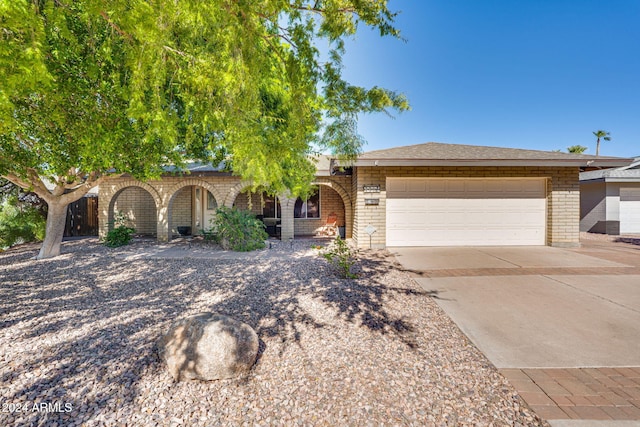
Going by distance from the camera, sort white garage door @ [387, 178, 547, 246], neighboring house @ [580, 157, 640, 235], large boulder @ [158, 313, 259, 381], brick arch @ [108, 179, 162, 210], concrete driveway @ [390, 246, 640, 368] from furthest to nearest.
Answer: neighboring house @ [580, 157, 640, 235]
brick arch @ [108, 179, 162, 210]
white garage door @ [387, 178, 547, 246]
concrete driveway @ [390, 246, 640, 368]
large boulder @ [158, 313, 259, 381]

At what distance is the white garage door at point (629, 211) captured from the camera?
12250 millimetres

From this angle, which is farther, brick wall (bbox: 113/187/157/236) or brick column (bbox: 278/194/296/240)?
brick wall (bbox: 113/187/157/236)

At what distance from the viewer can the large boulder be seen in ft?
7.82

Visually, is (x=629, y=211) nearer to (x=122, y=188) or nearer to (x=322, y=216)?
(x=322, y=216)

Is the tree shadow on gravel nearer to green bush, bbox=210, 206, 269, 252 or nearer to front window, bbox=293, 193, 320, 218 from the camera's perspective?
green bush, bbox=210, 206, 269, 252

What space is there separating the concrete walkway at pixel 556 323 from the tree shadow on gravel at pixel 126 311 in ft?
2.98

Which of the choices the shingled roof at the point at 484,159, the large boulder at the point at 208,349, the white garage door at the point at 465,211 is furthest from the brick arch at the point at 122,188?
the large boulder at the point at 208,349

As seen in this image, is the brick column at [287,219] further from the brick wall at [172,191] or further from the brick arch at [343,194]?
the brick arch at [343,194]

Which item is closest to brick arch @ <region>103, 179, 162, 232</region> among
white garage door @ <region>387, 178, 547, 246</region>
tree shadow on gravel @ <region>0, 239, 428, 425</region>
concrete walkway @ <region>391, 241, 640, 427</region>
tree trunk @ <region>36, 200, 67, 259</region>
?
tree trunk @ <region>36, 200, 67, 259</region>

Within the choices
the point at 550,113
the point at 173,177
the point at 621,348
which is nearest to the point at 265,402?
the point at 621,348

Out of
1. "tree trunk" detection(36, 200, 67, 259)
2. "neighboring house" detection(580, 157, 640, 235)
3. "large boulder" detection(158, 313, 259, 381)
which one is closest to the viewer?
"large boulder" detection(158, 313, 259, 381)

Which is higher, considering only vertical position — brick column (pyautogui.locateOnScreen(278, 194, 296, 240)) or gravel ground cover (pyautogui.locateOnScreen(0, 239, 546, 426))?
brick column (pyautogui.locateOnScreen(278, 194, 296, 240))

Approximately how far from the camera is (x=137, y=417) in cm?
196

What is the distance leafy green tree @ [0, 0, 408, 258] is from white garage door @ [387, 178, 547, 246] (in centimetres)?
433
